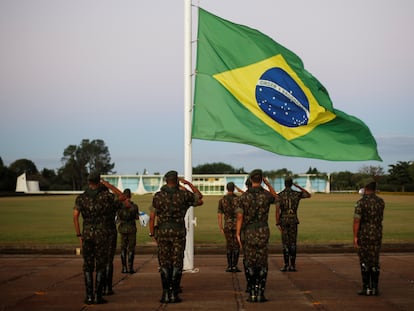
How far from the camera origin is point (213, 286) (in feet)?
37.1

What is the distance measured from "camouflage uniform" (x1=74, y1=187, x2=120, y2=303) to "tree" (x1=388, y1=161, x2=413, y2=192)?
4843 inches

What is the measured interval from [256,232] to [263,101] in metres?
3.92

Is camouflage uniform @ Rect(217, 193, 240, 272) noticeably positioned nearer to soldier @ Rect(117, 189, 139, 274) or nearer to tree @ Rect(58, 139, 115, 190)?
soldier @ Rect(117, 189, 139, 274)

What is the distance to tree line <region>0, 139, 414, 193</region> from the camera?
12825 cm

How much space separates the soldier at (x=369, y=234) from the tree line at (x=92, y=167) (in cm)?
10750

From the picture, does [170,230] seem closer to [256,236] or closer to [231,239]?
[256,236]

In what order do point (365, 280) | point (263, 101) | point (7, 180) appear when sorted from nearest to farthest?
1. point (365, 280)
2. point (263, 101)
3. point (7, 180)

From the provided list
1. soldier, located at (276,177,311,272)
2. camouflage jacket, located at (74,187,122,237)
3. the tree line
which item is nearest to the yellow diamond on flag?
soldier, located at (276,177,311,272)

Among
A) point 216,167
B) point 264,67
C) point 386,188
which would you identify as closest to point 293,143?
point 264,67

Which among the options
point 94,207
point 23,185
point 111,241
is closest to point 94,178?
point 94,207

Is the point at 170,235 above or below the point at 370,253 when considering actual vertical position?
above

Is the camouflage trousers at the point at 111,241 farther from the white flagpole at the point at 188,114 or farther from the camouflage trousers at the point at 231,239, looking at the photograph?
the camouflage trousers at the point at 231,239

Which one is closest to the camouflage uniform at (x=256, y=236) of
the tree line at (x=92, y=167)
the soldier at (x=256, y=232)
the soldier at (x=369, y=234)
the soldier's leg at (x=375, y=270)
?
the soldier at (x=256, y=232)

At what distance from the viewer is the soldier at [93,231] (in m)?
9.52
